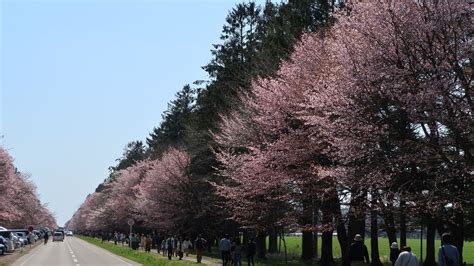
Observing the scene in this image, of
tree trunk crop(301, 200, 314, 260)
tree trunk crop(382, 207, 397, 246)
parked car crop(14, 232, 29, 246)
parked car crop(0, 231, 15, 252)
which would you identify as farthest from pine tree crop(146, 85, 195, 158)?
tree trunk crop(382, 207, 397, 246)

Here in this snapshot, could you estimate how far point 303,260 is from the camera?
37.1 m

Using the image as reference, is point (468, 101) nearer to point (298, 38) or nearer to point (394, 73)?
point (394, 73)

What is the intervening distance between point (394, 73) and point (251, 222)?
662 inches

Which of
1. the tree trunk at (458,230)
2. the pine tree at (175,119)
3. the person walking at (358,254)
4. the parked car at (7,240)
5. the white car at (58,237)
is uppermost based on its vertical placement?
the pine tree at (175,119)

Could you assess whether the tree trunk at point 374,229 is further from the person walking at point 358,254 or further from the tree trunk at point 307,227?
the person walking at point 358,254

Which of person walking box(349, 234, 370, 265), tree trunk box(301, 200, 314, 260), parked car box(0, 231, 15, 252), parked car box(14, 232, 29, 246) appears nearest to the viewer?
person walking box(349, 234, 370, 265)

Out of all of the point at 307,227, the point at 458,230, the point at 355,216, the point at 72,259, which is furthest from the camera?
the point at 72,259

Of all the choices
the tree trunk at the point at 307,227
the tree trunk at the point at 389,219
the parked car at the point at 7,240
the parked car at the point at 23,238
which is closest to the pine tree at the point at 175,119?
the parked car at the point at 23,238

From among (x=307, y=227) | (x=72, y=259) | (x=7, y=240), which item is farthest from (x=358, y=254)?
(x=7, y=240)

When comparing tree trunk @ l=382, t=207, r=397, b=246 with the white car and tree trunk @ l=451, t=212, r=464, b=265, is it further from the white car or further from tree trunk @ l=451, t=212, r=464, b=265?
the white car

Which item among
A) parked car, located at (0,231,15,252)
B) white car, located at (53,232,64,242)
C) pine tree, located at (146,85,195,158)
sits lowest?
white car, located at (53,232,64,242)

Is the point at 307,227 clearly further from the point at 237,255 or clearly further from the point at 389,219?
the point at 237,255

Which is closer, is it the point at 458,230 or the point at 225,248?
the point at 458,230

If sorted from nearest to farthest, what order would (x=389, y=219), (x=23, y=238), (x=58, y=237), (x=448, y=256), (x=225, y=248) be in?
(x=448, y=256), (x=389, y=219), (x=225, y=248), (x=23, y=238), (x=58, y=237)
